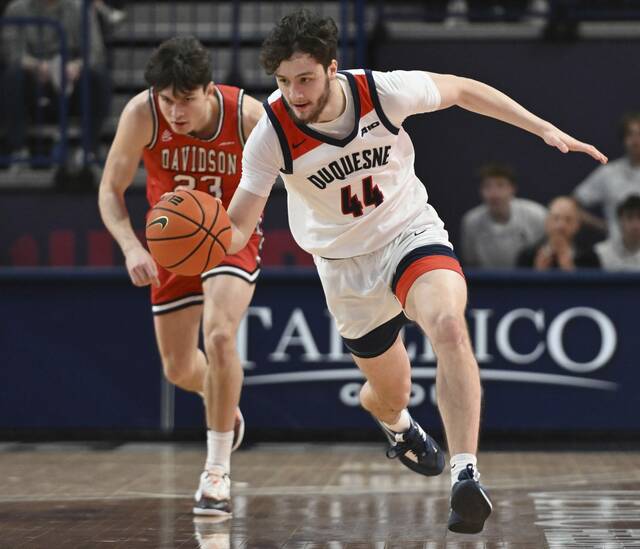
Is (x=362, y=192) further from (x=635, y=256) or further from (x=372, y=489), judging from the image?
(x=635, y=256)

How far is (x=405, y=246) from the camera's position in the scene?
6.07 metres

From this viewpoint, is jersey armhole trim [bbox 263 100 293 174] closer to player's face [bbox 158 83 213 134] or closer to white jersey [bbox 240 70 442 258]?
white jersey [bbox 240 70 442 258]

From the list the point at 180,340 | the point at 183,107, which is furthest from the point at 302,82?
the point at 180,340

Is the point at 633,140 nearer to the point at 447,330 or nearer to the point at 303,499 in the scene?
the point at 303,499

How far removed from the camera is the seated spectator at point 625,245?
34.6 feet

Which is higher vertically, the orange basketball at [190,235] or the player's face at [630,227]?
the orange basketball at [190,235]

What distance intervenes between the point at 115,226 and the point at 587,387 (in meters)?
4.64

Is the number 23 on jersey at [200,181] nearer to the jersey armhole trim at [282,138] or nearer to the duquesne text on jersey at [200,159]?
the duquesne text on jersey at [200,159]

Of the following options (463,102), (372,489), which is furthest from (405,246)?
(372,489)

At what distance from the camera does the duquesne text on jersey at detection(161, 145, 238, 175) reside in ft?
23.3

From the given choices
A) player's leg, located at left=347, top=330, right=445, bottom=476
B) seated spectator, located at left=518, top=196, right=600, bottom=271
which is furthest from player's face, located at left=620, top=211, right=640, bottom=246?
player's leg, located at left=347, top=330, right=445, bottom=476

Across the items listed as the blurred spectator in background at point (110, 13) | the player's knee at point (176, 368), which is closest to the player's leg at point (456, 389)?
the player's knee at point (176, 368)

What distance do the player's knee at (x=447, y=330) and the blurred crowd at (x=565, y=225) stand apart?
17.3ft

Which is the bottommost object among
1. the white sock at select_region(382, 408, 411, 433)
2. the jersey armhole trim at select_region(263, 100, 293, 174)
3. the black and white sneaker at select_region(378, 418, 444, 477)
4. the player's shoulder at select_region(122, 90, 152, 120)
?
the black and white sneaker at select_region(378, 418, 444, 477)
